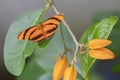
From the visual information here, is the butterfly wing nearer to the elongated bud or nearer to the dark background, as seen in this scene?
the elongated bud

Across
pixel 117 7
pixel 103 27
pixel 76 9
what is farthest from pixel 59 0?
pixel 103 27

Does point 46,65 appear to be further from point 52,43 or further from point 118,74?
point 118,74

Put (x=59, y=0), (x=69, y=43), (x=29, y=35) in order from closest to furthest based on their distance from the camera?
(x=29, y=35), (x=69, y=43), (x=59, y=0)

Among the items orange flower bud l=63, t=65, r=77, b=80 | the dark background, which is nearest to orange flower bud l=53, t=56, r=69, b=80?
orange flower bud l=63, t=65, r=77, b=80

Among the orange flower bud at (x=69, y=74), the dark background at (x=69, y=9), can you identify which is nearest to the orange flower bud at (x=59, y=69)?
the orange flower bud at (x=69, y=74)

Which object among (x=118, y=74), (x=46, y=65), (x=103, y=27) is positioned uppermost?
(x=103, y=27)

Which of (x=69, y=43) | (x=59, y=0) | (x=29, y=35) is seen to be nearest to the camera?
(x=29, y=35)
